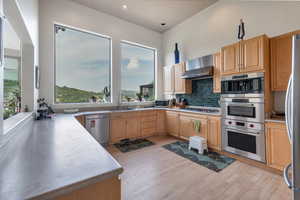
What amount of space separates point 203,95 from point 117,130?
257 cm

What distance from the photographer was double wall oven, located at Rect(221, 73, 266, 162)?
7.90 feet

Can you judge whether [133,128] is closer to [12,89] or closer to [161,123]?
[161,123]

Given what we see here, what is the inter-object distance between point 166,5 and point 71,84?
3.28m

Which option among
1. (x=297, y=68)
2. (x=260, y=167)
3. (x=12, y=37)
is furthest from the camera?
(x=12, y=37)

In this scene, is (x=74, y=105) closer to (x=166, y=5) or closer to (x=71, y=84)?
(x=71, y=84)

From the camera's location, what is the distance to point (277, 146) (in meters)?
2.21

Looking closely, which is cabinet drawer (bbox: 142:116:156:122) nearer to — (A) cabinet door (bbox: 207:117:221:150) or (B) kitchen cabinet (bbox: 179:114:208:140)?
(B) kitchen cabinet (bbox: 179:114:208:140)

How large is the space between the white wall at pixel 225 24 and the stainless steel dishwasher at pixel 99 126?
10.2 feet

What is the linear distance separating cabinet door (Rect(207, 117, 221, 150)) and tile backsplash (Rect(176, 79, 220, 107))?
0.71 meters

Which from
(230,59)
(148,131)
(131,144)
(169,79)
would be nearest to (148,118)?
(148,131)

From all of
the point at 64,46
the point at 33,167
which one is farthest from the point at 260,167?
the point at 64,46

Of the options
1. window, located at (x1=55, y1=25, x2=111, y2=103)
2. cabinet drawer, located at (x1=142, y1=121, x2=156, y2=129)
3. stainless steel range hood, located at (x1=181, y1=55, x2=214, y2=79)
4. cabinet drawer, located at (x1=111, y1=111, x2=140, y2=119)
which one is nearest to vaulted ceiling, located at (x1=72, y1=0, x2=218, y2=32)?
window, located at (x1=55, y1=25, x2=111, y2=103)

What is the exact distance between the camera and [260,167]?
2.40 meters

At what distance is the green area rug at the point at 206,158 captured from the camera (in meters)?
2.46
